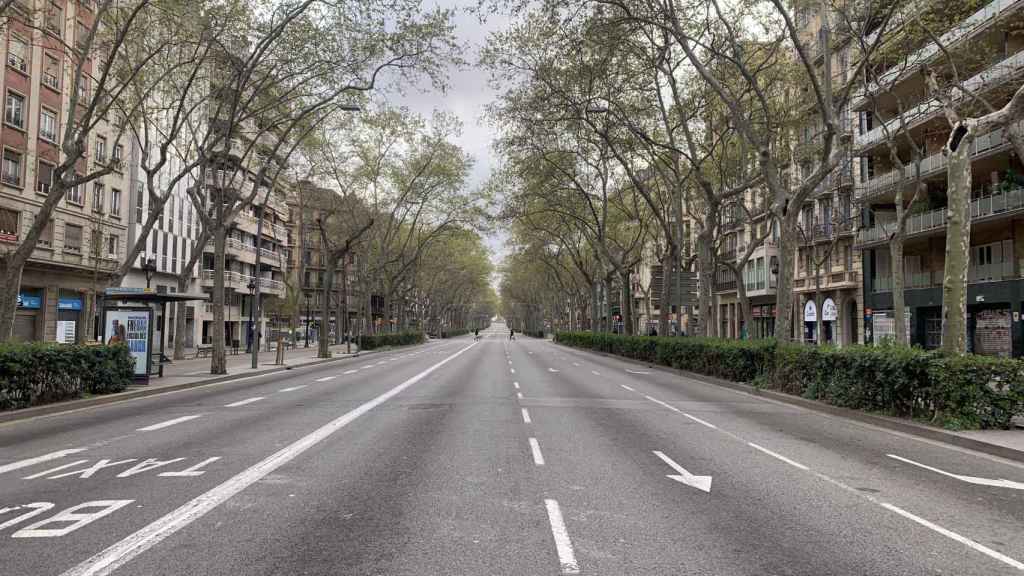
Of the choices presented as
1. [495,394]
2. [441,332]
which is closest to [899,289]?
[495,394]

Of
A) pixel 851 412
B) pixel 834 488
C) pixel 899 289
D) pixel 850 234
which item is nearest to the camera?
pixel 834 488

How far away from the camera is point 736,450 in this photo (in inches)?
362

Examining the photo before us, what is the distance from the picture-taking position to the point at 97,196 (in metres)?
36.2

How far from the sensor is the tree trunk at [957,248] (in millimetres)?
11766

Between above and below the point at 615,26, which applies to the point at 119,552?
below

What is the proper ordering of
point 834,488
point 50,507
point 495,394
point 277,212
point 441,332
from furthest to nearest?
point 441,332 < point 277,212 < point 495,394 < point 834,488 < point 50,507

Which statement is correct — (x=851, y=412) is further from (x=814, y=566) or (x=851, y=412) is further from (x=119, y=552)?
(x=119, y=552)

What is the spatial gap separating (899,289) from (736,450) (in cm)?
1806

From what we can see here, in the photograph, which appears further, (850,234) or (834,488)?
(850,234)

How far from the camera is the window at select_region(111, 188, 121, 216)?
1490 inches

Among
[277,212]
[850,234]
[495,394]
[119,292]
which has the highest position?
[277,212]

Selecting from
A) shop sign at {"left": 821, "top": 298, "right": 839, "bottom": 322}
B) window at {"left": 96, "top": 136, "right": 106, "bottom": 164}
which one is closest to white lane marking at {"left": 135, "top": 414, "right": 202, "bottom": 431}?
window at {"left": 96, "top": 136, "right": 106, "bottom": 164}

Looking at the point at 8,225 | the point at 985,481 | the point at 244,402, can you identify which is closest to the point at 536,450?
the point at 985,481

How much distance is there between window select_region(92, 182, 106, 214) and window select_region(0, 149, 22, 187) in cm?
558
